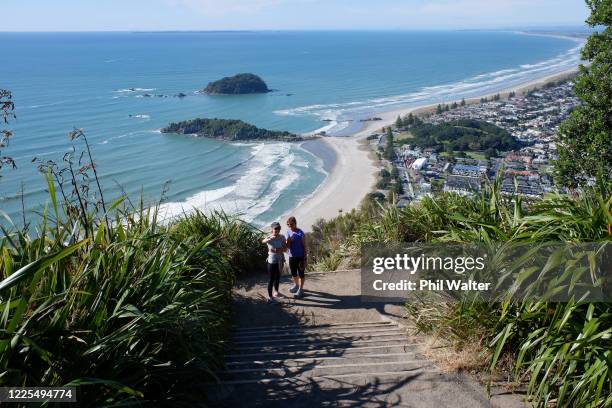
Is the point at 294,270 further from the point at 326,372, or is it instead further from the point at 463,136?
the point at 463,136

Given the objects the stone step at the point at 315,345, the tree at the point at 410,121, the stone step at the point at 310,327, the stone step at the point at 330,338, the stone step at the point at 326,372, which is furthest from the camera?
the tree at the point at 410,121

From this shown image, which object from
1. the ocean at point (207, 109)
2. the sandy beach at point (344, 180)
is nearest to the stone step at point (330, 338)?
the ocean at point (207, 109)

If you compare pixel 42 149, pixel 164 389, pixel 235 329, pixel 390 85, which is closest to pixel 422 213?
pixel 235 329

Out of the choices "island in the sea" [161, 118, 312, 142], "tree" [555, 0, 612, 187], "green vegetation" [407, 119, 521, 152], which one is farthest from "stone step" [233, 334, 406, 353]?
"island in the sea" [161, 118, 312, 142]

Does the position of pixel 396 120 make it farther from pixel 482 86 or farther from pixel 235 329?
pixel 235 329

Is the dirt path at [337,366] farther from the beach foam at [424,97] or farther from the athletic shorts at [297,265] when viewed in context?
the beach foam at [424,97]

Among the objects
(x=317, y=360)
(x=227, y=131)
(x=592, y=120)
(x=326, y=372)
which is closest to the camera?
(x=326, y=372)

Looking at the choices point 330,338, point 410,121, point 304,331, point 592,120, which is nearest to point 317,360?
point 330,338
